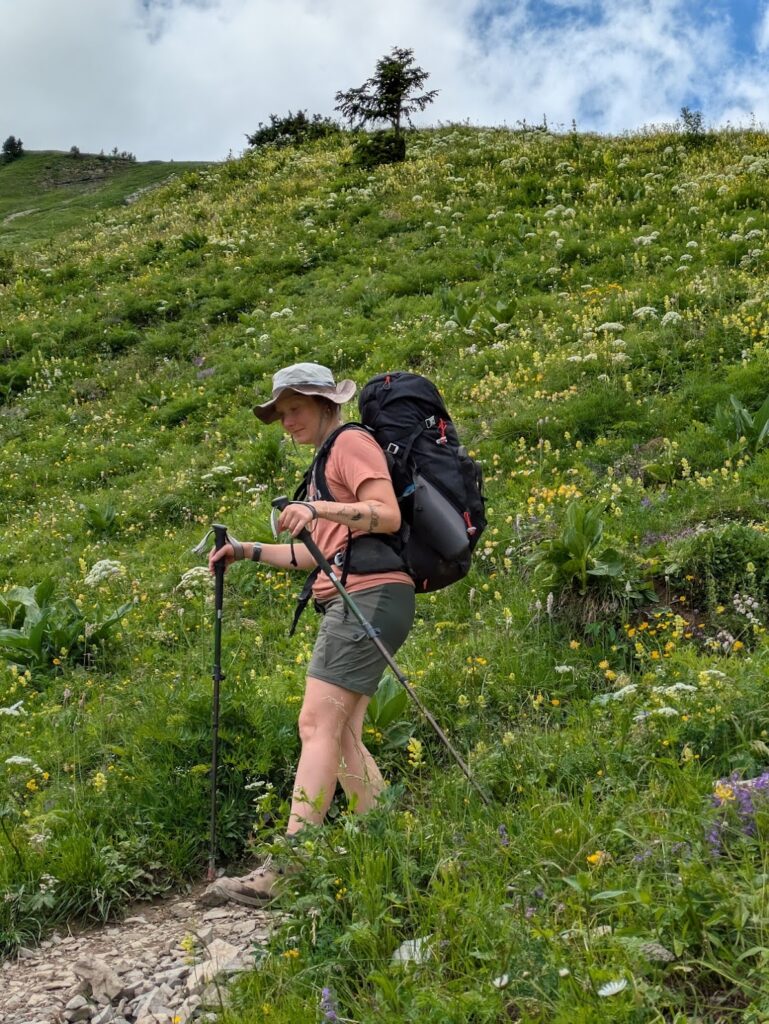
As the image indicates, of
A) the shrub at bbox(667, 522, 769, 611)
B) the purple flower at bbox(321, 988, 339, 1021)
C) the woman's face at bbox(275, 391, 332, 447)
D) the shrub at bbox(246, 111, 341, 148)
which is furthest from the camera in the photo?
the shrub at bbox(246, 111, 341, 148)

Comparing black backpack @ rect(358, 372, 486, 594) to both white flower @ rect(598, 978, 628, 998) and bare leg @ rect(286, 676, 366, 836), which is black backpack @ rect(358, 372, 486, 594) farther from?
white flower @ rect(598, 978, 628, 998)

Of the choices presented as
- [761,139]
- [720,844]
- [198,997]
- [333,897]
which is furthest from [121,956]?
[761,139]

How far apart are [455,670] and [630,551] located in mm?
1868

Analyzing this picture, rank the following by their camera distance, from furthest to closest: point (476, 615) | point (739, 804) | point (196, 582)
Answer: point (196, 582) < point (476, 615) < point (739, 804)

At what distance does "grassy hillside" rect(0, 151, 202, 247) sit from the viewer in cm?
3959

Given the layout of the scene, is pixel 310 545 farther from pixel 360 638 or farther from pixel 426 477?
pixel 426 477

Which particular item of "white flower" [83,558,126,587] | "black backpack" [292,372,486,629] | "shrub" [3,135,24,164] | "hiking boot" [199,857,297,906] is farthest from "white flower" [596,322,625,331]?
"shrub" [3,135,24,164]

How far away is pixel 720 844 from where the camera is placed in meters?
3.16

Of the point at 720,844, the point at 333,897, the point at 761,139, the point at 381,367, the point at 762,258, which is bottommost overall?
the point at 333,897

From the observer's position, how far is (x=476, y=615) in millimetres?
7102

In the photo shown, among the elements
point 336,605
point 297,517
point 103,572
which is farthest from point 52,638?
point 297,517

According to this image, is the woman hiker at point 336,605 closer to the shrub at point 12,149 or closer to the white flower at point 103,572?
the white flower at point 103,572

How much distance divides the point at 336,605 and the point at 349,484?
2.15ft

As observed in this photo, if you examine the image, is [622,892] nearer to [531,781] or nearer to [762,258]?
[531,781]
